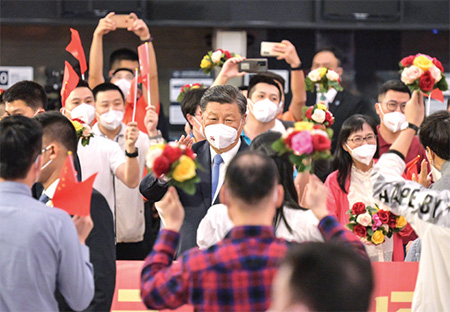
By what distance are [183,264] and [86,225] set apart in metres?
0.69

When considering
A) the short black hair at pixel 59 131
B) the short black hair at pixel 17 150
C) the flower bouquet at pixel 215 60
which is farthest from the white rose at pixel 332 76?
the short black hair at pixel 17 150

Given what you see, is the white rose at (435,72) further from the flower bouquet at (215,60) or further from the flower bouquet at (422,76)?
the flower bouquet at (215,60)

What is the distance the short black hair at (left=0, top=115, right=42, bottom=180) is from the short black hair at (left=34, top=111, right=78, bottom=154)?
1.60 feet

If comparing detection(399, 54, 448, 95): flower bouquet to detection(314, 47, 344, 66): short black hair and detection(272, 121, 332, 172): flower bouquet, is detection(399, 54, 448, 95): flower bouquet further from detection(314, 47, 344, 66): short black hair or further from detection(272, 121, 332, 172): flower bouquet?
detection(314, 47, 344, 66): short black hair

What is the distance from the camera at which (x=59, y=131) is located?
143 inches

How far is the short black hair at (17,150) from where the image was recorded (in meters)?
3.04

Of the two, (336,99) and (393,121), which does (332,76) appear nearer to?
(393,121)

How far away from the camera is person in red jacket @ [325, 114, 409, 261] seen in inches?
203

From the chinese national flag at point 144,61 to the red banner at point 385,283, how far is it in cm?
201

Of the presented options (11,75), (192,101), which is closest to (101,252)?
(192,101)

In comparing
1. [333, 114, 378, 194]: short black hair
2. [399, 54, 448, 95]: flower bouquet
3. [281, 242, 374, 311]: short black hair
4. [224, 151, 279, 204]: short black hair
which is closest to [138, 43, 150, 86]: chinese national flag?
[333, 114, 378, 194]: short black hair

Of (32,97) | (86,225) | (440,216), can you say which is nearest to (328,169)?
(32,97)

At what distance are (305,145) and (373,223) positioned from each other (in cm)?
210

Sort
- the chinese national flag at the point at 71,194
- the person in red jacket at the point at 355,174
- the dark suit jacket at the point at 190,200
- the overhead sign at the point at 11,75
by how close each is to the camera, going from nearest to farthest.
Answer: the chinese national flag at the point at 71,194, the dark suit jacket at the point at 190,200, the person in red jacket at the point at 355,174, the overhead sign at the point at 11,75
